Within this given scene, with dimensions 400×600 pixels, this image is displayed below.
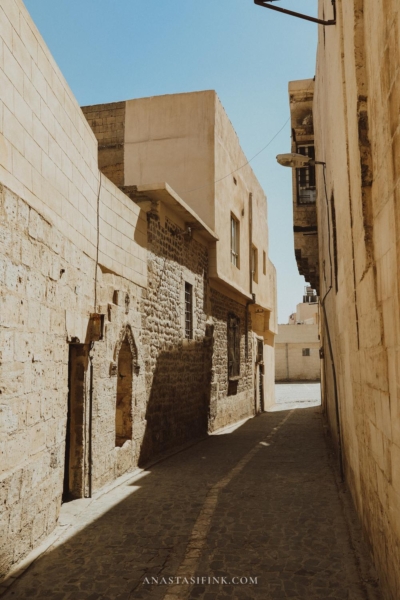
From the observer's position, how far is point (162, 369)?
1022 cm

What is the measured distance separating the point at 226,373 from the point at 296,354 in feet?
87.8

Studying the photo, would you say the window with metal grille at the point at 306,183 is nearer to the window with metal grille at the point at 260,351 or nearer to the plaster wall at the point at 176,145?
the plaster wall at the point at 176,145

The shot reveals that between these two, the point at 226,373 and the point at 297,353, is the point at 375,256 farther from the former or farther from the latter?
the point at 297,353

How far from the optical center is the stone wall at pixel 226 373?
14133 millimetres

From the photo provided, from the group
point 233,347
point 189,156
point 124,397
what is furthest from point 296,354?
point 124,397

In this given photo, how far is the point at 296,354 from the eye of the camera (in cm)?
4109

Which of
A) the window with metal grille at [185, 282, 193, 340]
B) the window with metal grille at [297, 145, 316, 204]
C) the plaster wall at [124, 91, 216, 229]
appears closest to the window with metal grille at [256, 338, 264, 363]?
the window with metal grille at [297, 145, 316, 204]

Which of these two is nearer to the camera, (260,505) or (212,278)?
(260,505)

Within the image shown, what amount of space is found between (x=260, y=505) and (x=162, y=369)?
4189 mm

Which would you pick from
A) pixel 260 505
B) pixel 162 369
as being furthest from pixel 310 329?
pixel 260 505

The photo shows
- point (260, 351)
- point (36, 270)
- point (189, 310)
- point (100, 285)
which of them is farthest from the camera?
point (260, 351)

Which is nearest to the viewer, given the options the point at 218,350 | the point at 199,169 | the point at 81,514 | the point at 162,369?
the point at 81,514

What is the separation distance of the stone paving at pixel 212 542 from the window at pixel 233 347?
7.17m

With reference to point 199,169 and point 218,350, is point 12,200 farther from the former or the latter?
point 218,350
